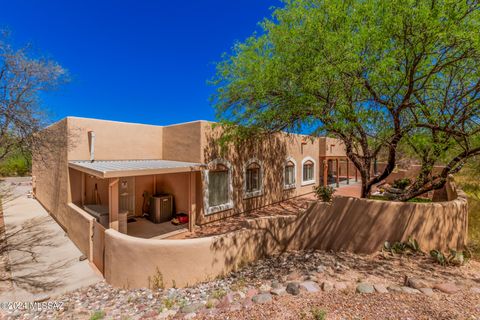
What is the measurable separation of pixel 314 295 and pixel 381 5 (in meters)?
7.15

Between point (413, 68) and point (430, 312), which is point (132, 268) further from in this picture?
point (413, 68)

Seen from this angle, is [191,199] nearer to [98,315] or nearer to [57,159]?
[98,315]

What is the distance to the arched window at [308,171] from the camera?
17203 millimetres

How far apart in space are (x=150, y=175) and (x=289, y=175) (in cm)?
918

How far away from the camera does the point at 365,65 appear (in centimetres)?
600

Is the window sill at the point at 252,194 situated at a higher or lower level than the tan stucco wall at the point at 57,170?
lower

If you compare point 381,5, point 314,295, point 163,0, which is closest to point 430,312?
point 314,295

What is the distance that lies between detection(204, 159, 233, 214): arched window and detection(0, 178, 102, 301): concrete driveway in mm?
4919

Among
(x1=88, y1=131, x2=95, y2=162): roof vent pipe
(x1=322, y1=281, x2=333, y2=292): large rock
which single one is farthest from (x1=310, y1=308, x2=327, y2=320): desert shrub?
(x1=88, y1=131, x2=95, y2=162): roof vent pipe

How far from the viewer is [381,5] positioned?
18.7 ft

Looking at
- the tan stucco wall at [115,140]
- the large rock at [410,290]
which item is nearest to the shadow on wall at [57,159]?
the tan stucco wall at [115,140]

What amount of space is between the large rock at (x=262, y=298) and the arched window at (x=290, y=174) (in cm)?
1095

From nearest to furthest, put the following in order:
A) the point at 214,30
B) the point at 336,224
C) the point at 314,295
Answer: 1. the point at 314,295
2. the point at 336,224
3. the point at 214,30

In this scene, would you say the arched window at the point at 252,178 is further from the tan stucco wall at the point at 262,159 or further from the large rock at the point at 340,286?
the large rock at the point at 340,286
